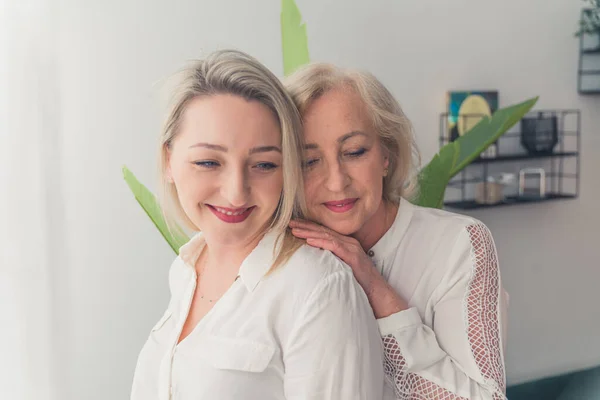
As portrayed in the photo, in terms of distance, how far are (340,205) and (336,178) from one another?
0.24 ft

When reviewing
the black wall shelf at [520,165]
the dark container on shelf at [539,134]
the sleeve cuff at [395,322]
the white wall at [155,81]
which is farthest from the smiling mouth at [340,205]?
the dark container on shelf at [539,134]

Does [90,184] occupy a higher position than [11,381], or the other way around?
[90,184]

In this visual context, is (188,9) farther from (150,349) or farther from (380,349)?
(380,349)

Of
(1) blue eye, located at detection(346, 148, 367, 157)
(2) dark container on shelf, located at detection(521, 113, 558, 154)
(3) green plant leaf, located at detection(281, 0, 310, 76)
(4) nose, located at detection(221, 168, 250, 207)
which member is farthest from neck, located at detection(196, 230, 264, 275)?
(2) dark container on shelf, located at detection(521, 113, 558, 154)

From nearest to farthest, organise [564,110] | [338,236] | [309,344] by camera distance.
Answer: [309,344], [338,236], [564,110]

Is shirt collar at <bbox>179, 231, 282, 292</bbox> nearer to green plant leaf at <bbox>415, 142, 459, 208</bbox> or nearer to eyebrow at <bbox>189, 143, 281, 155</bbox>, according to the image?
eyebrow at <bbox>189, 143, 281, 155</bbox>

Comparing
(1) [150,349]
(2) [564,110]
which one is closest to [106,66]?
(1) [150,349]

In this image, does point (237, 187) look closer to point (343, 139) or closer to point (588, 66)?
point (343, 139)

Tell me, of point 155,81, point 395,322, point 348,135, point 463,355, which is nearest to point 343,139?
point 348,135

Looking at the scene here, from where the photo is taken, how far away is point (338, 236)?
49.2 inches

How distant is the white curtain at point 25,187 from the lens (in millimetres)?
2307

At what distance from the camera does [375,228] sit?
1.43 m

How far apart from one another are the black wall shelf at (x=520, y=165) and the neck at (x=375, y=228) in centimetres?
180

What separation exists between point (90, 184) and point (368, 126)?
1513 mm
